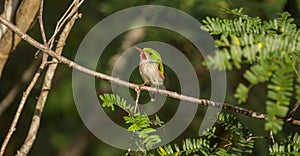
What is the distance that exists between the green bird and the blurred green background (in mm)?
608

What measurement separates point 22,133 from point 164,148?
2035 millimetres

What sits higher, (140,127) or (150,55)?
(150,55)

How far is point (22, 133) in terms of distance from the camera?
289 cm

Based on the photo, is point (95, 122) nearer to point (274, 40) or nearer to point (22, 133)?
point (22, 133)

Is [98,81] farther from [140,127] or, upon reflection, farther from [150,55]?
[140,127]

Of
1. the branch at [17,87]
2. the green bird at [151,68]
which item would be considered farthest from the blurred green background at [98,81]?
the green bird at [151,68]

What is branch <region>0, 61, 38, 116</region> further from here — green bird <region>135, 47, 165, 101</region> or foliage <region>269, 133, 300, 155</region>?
foliage <region>269, 133, 300, 155</region>

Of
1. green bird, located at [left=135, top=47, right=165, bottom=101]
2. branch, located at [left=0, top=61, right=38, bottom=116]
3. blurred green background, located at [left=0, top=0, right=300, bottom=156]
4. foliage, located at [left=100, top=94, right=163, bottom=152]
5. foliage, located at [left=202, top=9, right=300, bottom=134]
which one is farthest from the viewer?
branch, located at [left=0, top=61, right=38, bottom=116]

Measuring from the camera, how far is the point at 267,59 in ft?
2.40

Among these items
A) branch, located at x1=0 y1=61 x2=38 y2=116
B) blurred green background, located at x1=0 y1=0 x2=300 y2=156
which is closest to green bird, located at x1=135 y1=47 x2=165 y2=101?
blurred green background, located at x1=0 y1=0 x2=300 y2=156

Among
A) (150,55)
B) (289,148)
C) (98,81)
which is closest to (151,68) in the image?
(150,55)

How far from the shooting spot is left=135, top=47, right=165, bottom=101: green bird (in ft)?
3.47

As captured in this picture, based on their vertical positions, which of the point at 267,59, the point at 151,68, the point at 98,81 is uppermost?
the point at 98,81

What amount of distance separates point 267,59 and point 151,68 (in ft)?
1.23
